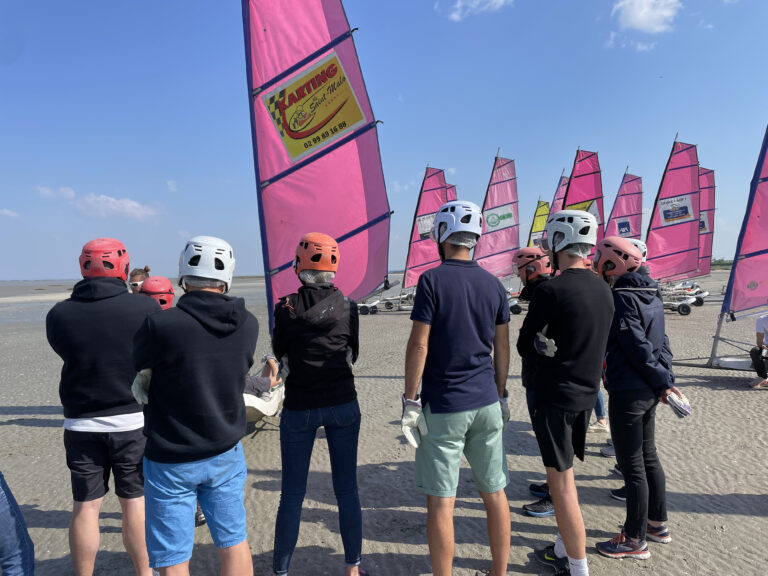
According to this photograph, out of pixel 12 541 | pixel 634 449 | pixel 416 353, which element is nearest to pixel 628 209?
pixel 634 449

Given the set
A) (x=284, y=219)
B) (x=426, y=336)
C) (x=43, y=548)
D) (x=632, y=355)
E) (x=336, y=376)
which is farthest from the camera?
(x=284, y=219)

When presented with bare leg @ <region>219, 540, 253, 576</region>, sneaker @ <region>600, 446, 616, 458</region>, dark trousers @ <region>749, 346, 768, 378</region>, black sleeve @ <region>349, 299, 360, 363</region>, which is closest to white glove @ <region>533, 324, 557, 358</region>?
black sleeve @ <region>349, 299, 360, 363</region>

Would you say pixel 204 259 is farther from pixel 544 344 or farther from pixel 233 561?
pixel 544 344

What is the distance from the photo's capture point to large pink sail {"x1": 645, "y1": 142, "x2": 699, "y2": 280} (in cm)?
1830

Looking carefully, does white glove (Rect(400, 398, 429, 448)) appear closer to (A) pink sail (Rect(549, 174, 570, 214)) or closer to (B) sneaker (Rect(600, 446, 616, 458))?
(B) sneaker (Rect(600, 446, 616, 458))

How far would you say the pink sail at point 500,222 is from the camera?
23188 millimetres

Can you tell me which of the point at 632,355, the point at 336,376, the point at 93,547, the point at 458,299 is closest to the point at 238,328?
the point at 336,376

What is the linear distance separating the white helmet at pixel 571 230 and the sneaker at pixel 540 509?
2.25 meters

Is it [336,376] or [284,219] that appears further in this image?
[284,219]

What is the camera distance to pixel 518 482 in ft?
13.6

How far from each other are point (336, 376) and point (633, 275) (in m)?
2.20

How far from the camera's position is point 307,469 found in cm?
251

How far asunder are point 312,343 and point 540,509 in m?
2.57

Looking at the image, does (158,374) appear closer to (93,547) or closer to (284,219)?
(93,547)
